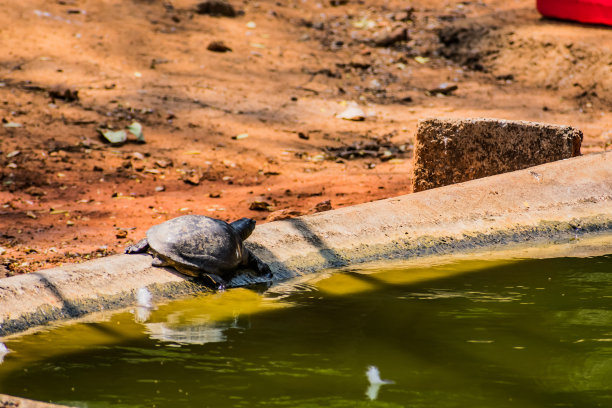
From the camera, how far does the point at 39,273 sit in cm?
343

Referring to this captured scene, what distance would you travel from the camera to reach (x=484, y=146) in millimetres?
Result: 5441

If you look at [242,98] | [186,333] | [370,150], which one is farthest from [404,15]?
[186,333]

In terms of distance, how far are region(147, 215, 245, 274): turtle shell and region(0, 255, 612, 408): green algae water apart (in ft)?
0.50

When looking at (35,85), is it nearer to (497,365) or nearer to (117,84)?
(117,84)

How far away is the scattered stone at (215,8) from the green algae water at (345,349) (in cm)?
722

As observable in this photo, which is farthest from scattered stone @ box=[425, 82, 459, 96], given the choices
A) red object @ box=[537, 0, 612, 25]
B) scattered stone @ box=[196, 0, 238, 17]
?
scattered stone @ box=[196, 0, 238, 17]

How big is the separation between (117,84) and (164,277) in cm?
496

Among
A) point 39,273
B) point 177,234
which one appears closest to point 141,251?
point 177,234

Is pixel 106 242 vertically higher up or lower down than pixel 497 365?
lower down

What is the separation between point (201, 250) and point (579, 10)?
7.65 m

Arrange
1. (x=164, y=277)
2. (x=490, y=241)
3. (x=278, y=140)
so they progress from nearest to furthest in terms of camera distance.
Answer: (x=164, y=277) → (x=490, y=241) → (x=278, y=140)

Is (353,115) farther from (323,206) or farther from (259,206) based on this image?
(323,206)

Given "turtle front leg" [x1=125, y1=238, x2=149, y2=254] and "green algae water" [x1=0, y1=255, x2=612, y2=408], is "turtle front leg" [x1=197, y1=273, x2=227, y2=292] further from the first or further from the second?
"turtle front leg" [x1=125, y1=238, x2=149, y2=254]

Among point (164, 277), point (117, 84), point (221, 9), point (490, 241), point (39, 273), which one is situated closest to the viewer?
point (39, 273)
